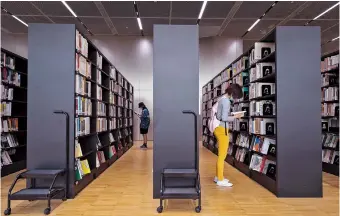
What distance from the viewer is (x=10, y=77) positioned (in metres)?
5.68

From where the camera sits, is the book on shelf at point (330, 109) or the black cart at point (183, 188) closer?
the black cart at point (183, 188)

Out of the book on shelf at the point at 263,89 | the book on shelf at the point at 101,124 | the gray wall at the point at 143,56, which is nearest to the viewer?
the book on shelf at the point at 263,89

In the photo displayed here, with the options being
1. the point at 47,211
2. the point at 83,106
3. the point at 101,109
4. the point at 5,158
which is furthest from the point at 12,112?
the point at 47,211

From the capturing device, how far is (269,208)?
3451 millimetres

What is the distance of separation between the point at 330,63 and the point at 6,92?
601cm

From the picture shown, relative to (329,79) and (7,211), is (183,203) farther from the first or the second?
(329,79)

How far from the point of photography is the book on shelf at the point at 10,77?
5.44m

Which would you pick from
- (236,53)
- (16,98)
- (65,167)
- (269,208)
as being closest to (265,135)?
(269,208)

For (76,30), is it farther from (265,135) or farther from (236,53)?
(236,53)

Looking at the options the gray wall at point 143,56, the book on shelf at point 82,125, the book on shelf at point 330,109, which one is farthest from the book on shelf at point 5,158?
the gray wall at point 143,56

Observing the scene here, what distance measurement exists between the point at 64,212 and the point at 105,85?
3545 millimetres

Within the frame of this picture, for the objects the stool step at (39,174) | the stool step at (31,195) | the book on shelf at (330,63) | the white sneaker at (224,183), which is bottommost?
the white sneaker at (224,183)

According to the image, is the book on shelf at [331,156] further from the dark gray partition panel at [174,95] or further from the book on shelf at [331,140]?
the dark gray partition panel at [174,95]

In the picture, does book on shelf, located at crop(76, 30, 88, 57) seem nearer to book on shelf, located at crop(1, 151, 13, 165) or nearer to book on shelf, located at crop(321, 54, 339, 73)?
book on shelf, located at crop(1, 151, 13, 165)
